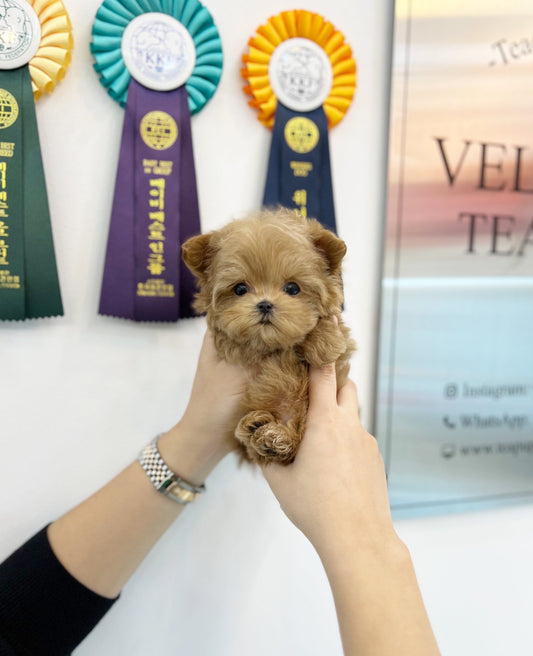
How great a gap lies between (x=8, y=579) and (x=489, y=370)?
124cm

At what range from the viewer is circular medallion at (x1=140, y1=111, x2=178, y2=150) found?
103cm

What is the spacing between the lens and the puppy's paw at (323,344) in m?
0.78

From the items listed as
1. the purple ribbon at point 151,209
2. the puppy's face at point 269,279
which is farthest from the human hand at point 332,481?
the purple ribbon at point 151,209

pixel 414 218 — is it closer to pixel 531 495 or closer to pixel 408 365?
pixel 408 365

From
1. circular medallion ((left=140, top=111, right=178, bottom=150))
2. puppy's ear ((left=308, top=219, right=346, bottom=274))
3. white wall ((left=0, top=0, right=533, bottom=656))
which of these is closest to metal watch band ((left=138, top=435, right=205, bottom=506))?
white wall ((left=0, top=0, right=533, bottom=656))

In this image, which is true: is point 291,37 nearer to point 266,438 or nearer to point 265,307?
point 265,307

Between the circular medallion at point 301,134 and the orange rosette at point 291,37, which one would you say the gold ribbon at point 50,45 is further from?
the circular medallion at point 301,134

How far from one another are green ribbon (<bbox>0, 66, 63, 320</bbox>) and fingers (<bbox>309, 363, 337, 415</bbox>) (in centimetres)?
61

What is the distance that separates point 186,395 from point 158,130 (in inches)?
24.5

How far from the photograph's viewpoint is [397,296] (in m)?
1.22

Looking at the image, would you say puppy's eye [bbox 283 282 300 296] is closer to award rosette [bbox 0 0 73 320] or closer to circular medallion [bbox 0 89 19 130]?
award rosette [bbox 0 0 73 320]

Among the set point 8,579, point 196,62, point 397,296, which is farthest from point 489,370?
point 8,579

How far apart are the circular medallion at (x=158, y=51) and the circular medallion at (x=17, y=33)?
176 millimetres

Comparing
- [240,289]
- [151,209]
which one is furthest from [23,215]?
[240,289]
